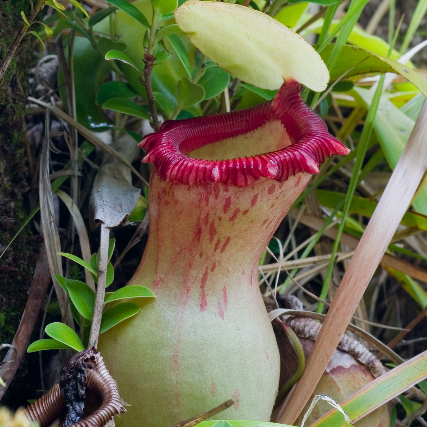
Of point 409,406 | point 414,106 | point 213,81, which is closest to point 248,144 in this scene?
point 213,81

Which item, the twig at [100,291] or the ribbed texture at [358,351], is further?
the ribbed texture at [358,351]

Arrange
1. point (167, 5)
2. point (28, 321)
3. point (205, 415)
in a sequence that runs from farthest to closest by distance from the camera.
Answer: point (28, 321), point (167, 5), point (205, 415)

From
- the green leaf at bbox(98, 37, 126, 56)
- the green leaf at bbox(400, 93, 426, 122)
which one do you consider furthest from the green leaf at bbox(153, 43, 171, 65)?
the green leaf at bbox(400, 93, 426, 122)

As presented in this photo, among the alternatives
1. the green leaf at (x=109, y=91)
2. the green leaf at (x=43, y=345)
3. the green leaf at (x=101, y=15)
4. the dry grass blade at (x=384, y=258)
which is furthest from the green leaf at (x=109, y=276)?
the dry grass blade at (x=384, y=258)

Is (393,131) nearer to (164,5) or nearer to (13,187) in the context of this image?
(164,5)

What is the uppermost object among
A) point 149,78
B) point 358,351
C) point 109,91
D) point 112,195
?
point 149,78

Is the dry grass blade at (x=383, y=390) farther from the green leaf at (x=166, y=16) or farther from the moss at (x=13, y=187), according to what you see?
the green leaf at (x=166, y=16)
